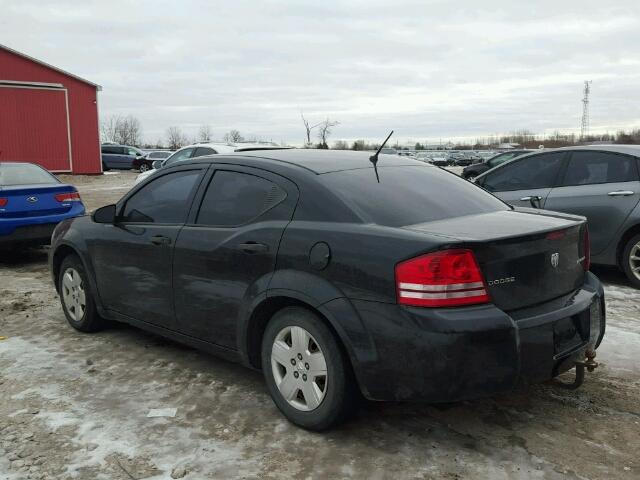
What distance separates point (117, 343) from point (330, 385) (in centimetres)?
240

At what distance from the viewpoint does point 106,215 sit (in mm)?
4805

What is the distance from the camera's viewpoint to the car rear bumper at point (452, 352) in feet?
9.30

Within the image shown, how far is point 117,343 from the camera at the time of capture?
4.91 metres

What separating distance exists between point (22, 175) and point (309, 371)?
714 cm

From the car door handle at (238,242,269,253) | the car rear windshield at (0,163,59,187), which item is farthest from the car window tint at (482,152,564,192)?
the car rear windshield at (0,163,59,187)

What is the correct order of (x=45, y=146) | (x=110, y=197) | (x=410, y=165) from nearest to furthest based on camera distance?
Result: 1. (x=410, y=165)
2. (x=110, y=197)
3. (x=45, y=146)

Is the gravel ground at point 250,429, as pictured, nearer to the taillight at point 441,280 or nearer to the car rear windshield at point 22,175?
the taillight at point 441,280

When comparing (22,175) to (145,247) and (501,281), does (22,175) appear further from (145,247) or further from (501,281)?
(501,281)

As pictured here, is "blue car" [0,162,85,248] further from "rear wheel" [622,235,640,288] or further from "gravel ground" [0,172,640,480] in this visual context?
"rear wheel" [622,235,640,288]

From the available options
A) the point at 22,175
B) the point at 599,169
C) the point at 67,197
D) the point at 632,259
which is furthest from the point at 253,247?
the point at 22,175

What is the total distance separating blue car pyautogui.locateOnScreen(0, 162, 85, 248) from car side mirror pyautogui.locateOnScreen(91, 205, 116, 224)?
3.86 m

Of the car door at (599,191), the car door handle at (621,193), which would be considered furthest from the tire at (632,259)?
the car door handle at (621,193)

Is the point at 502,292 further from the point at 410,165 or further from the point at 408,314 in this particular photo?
the point at 410,165

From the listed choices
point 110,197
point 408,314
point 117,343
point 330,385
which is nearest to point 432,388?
point 408,314
